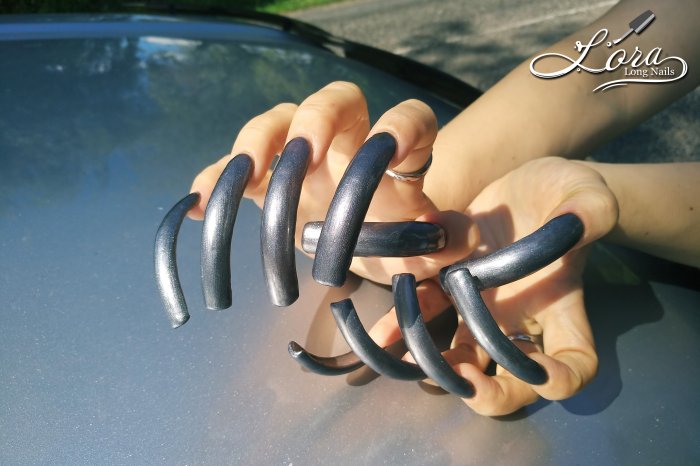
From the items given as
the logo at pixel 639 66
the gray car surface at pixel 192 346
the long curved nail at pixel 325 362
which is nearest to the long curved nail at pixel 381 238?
the long curved nail at pixel 325 362

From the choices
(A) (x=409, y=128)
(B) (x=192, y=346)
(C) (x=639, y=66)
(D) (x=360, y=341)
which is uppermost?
(A) (x=409, y=128)

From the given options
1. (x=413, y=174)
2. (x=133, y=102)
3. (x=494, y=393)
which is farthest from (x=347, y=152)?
(x=133, y=102)

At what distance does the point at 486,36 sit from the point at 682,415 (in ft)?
10.8

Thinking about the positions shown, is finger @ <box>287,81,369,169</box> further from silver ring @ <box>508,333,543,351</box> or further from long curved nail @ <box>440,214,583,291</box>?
silver ring @ <box>508,333,543,351</box>

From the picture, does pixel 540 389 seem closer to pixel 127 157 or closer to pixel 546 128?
pixel 546 128

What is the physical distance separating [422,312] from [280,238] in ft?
1.32

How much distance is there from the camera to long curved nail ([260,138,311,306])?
61cm

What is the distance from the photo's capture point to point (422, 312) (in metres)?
0.96

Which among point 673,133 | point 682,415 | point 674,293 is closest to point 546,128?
point 674,293

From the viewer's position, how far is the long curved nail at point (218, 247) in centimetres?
65

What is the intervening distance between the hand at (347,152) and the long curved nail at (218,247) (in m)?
0.09

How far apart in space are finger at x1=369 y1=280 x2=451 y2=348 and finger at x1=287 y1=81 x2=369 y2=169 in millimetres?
254

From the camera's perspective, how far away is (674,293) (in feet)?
3.54

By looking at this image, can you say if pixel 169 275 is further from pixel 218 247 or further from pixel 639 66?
pixel 639 66
